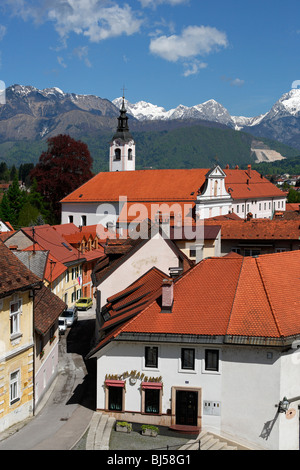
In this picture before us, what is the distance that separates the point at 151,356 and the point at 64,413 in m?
5.04

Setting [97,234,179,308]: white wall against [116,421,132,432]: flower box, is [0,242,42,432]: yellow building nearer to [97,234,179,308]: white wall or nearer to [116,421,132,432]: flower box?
[116,421,132,432]: flower box

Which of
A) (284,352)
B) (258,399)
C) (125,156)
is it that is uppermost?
(125,156)

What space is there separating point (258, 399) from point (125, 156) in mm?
75771

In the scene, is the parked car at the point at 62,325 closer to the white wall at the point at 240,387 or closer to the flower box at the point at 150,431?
the white wall at the point at 240,387

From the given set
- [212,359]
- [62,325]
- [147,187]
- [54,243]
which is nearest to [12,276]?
[212,359]

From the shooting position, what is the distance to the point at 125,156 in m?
94.6

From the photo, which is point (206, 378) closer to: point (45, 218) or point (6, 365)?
point (6, 365)

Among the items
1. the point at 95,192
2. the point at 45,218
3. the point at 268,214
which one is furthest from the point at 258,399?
the point at 268,214

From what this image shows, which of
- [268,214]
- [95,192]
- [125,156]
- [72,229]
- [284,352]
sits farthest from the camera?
[268,214]

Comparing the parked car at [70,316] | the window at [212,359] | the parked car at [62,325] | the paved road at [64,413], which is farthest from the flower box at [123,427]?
the parked car at [70,316]

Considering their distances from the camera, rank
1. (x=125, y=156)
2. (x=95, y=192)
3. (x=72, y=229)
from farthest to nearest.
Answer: (x=125, y=156), (x=95, y=192), (x=72, y=229)

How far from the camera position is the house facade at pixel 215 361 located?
71.7ft

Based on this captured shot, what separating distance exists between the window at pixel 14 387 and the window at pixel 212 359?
779 cm

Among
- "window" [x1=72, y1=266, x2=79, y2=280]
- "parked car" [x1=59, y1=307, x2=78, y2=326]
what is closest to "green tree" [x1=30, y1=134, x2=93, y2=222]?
"window" [x1=72, y1=266, x2=79, y2=280]
